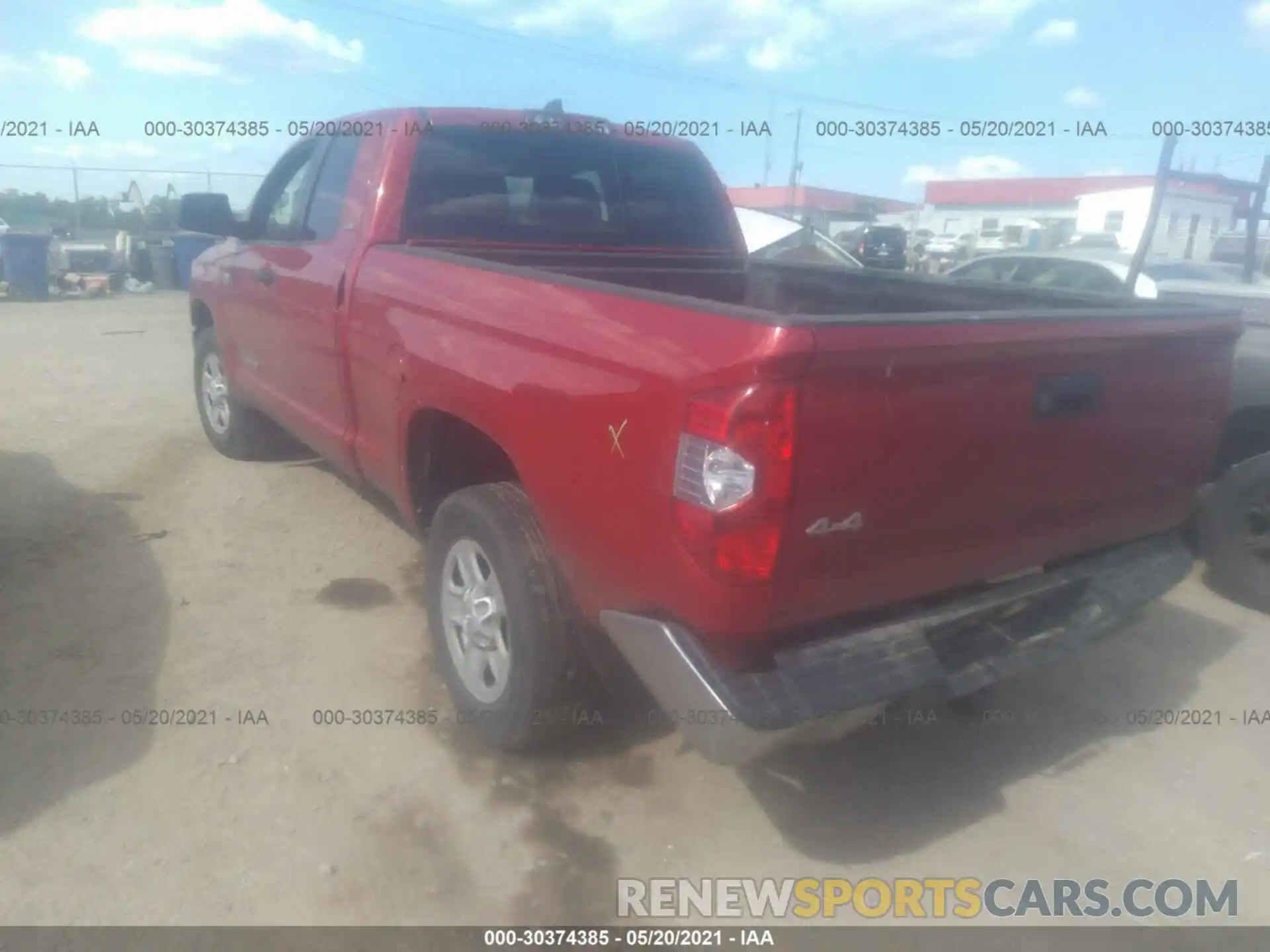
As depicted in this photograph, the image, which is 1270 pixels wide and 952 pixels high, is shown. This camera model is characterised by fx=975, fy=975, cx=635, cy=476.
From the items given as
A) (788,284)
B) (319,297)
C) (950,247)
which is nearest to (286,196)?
(319,297)

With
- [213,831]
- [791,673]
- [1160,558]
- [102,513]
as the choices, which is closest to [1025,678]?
[1160,558]

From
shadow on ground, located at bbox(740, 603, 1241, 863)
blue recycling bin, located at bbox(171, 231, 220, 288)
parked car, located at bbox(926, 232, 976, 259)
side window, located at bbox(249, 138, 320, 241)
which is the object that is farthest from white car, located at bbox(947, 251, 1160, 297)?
parked car, located at bbox(926, 232, 976, 259)

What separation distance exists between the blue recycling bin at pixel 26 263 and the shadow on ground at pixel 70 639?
12.9 meters

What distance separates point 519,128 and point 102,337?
32.5 ft

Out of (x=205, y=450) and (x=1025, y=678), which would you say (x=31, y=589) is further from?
(x=1025, y=678)

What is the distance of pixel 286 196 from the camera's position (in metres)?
4.77

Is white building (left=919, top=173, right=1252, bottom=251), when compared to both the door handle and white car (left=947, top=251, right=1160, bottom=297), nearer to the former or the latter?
white car (left=947, top=251, right=1160, bottom=297)

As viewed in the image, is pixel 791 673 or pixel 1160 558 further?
pixel 1160 558

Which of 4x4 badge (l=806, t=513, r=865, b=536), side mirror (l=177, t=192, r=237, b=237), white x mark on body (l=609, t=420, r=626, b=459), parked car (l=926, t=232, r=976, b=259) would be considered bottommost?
4x4 badge (l=806, t=513, r=865, b=536)

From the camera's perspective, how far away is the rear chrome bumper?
7.30 feet

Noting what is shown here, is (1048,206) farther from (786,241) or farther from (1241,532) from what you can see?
(1241,532)

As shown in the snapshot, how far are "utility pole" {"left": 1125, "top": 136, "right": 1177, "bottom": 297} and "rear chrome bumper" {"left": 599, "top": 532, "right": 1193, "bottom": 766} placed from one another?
6.64m

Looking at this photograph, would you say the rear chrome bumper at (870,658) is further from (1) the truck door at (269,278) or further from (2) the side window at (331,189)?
(1) the truck door at (269,278)

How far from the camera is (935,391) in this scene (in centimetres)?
228
